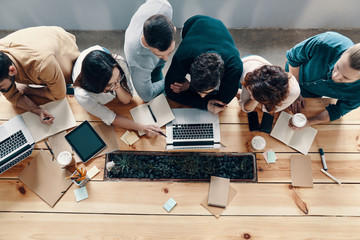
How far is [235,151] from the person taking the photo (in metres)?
1.62

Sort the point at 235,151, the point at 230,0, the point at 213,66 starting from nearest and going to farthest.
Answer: the point at 213,66
the point at 235,151
the point at 230,0

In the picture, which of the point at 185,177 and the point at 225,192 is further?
the point at 185,177

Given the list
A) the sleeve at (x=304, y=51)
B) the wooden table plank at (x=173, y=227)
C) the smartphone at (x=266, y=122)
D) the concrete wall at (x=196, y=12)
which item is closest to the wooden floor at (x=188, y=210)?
the wooden table plank at (x=173, y=227)

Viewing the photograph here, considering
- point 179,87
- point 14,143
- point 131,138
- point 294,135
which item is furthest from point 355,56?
point 14,143

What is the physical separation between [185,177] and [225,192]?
0.27 m

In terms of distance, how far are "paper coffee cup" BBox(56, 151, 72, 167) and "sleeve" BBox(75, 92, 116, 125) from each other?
0.28 m

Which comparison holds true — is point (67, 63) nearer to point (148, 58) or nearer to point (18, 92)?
point (18, 92)

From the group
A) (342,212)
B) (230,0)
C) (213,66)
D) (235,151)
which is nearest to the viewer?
(213,66)

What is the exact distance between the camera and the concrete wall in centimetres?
245

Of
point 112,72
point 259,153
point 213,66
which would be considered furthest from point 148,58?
point 259,153

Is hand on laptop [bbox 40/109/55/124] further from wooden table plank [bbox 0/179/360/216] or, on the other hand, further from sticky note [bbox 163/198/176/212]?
sticky note [bbox 163/198/176/212]

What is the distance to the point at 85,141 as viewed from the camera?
5.21ft

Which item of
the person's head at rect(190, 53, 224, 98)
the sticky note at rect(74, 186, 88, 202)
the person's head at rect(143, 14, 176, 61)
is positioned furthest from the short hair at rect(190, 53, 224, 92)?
the sticky note at rect(74, 186, 88, 202)

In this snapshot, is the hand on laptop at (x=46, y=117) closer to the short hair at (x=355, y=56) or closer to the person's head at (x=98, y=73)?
the person's head at (x=98, y=73)
